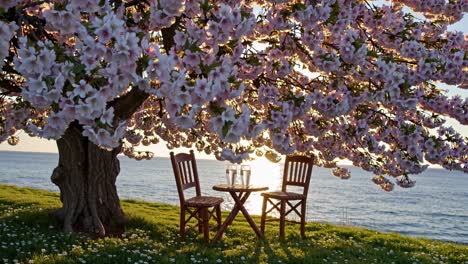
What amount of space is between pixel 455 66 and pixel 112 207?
5.85 meters

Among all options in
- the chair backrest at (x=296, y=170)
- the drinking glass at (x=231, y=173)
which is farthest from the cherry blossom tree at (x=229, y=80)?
the drinking glass at (x=231, y=173)

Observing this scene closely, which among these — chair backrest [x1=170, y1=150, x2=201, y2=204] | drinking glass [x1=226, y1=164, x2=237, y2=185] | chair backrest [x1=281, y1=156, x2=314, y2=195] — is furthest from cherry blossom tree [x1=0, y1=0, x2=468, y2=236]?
chair backrest [x1=170, y1=150, x2=201, y2=204]

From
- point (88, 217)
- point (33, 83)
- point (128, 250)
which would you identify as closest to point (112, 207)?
point (88, 217)

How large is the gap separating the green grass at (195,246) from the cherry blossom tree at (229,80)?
68cm

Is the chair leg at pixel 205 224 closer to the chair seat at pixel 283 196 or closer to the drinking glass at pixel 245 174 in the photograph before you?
Result: the drinking glass at pixel 245 174

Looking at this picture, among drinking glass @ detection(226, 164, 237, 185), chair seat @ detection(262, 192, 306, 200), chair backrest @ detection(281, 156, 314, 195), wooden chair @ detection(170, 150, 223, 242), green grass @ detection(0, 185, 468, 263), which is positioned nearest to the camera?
green grass @ detection(0, 185, 468, 263)

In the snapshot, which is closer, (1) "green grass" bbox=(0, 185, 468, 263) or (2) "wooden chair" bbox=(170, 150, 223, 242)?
(1) "green grass" bbox=(0, 185, 468, 263)

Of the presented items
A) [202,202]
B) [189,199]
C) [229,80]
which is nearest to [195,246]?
[202,202]

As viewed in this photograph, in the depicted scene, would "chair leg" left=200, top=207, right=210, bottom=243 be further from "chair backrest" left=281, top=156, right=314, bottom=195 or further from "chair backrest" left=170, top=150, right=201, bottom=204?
"chair backrest" left=281, top=156, right=314, bottom=195

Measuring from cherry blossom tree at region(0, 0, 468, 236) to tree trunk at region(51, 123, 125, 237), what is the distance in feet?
0.07

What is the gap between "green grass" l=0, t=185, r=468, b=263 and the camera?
262 inches

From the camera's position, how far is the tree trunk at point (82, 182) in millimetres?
8500

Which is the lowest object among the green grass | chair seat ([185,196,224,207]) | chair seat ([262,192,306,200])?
the green grass

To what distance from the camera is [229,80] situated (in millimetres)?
3795
